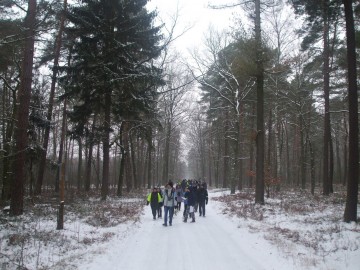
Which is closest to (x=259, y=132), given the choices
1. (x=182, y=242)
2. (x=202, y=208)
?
(x=202, y=208)

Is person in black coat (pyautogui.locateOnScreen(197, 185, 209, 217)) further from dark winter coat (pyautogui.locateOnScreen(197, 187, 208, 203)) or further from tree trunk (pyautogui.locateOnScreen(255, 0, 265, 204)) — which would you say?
tree trunk (pyautogui.locateOnScreen(255, 0, 265, 204))

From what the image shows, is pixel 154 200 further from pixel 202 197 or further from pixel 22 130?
pixel 22 130

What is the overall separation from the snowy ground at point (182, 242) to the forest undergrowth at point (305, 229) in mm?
25

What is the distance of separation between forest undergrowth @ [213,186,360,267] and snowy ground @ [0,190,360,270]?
0.02m

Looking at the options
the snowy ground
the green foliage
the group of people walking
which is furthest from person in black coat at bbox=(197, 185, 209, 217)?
the green foliage

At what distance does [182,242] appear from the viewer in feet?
35.5

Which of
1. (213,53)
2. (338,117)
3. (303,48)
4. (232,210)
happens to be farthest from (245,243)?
(338,117)

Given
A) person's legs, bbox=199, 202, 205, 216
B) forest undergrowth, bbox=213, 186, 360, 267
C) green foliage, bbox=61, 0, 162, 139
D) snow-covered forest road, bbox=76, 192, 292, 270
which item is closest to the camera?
snow-covered forest road, bbox=76, 192, 292, 270

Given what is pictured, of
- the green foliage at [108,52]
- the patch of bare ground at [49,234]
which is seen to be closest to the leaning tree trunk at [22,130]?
the patch of bare ground at [49,234]

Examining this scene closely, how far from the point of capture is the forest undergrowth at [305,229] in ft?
29.2

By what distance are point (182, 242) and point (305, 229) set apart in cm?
460

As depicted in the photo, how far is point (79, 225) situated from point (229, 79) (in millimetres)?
19871

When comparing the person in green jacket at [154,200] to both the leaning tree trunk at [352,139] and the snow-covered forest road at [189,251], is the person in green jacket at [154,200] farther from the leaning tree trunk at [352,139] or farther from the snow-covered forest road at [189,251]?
the leaning tree trunk at [352,139]

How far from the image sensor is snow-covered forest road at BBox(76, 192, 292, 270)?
26.5 ft
